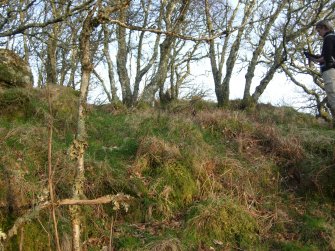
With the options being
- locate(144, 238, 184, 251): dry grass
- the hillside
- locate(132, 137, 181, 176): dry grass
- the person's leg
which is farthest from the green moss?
the person's leg

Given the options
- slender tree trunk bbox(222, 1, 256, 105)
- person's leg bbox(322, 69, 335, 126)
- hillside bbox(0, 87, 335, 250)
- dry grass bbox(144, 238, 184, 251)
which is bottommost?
dry grass bbox(144, 238, 184, 251)

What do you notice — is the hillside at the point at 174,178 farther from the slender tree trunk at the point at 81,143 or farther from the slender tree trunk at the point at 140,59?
the slender tree trunk at the point at 140,59

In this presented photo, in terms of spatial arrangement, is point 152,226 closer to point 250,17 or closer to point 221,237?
point 221,237

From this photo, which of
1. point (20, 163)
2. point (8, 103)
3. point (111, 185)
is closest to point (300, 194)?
point (111, 185)

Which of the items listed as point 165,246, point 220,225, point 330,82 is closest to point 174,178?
point 220,225

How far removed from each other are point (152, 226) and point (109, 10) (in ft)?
9.75

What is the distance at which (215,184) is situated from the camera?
6.19 m

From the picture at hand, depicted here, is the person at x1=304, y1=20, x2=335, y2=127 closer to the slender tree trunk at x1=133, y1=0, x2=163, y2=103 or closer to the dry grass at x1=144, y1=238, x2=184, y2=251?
the dry grass at x1=144, y1=238, x2=184, y2=251

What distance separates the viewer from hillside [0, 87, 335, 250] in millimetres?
4992

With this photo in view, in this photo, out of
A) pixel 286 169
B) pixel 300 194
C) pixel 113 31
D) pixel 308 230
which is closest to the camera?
pixel 308 230

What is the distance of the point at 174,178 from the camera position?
6094 millimetres

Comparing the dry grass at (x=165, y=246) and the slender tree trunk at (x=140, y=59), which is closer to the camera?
the dry grass at (x=165, y=246)

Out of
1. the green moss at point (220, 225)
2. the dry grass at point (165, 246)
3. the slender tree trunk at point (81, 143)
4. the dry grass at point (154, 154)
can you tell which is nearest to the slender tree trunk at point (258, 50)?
the dry grass at point (154, 154)

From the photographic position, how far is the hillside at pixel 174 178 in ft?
16.4
